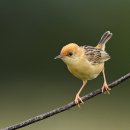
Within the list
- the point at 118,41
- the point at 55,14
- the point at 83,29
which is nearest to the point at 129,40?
the point at 118,41

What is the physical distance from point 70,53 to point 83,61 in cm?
28

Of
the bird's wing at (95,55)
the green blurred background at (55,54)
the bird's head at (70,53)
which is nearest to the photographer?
the bird's head at (70,53)

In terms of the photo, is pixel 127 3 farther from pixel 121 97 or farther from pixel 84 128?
pixel 84 128

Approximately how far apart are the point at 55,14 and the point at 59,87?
1.72 meters

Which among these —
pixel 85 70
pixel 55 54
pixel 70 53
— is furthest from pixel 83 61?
pixel 55 54

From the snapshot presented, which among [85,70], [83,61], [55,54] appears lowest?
[85,70]

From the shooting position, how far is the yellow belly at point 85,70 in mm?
4054

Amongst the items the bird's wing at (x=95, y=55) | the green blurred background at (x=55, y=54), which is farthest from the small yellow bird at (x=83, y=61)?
the green blurred background at (x=55, y=54)

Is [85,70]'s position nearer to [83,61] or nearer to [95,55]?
[83,61]

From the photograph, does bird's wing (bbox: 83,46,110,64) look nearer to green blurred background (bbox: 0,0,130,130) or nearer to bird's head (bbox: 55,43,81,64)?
bird's head (bbox: 55,43,81,64)

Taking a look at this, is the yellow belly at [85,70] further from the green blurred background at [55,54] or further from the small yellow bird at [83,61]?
the green blurred background at [55,54]

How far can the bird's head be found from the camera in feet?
13.0

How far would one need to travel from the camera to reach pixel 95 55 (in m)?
4.39

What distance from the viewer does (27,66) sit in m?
11.2
